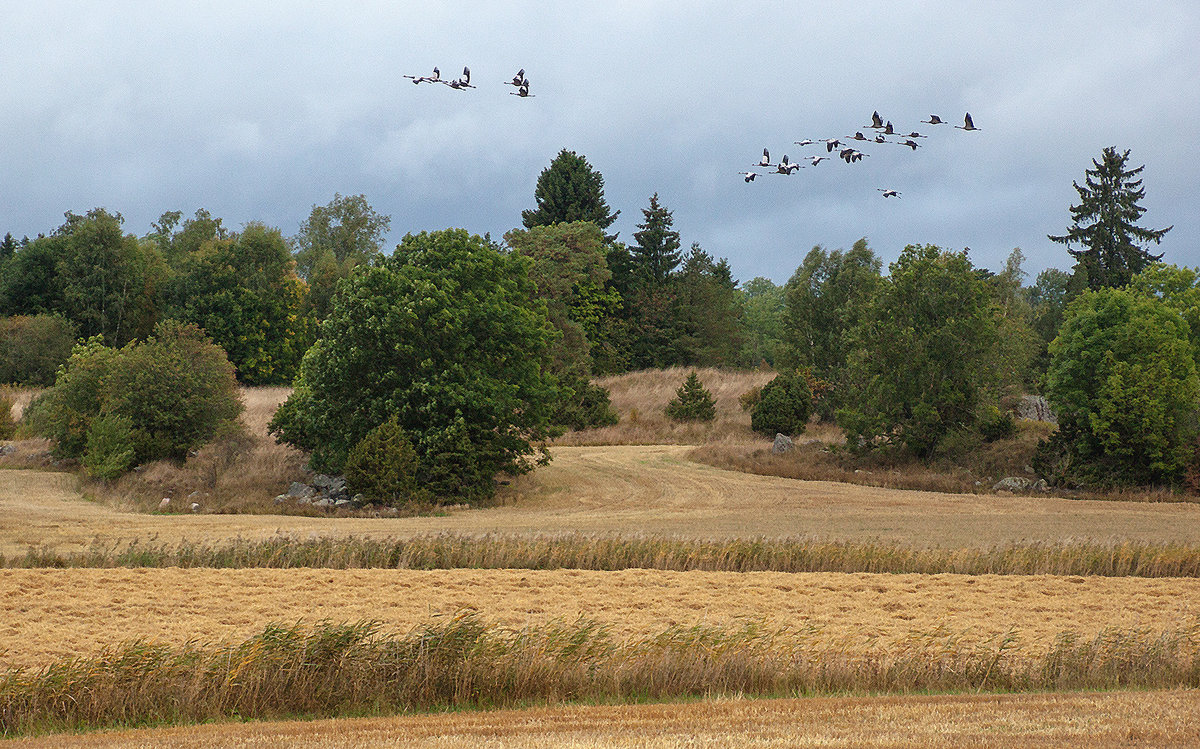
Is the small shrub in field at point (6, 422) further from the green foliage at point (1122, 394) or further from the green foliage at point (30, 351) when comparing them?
the green foliage at point (1122, 394)

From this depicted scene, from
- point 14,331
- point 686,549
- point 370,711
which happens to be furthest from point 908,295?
point 14,331

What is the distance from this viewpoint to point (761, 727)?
10680mm

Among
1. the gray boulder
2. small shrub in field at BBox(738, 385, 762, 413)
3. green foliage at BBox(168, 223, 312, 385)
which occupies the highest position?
green foliage at BBox(168, 223, 312, 385)

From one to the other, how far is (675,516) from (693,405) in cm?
2732

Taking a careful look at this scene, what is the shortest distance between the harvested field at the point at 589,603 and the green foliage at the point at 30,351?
55.2 meters

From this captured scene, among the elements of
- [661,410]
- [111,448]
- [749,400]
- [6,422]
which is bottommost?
[111,448]

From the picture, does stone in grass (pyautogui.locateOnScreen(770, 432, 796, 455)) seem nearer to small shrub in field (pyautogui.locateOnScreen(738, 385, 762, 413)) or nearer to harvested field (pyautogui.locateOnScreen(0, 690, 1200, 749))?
small shrub in field (pyautogui.locateOnScreen(738, 385, 762, 413))

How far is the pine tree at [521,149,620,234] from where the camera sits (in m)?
83.9

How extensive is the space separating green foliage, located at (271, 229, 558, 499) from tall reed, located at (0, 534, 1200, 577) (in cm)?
1175

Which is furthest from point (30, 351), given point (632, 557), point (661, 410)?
point (632, 557)

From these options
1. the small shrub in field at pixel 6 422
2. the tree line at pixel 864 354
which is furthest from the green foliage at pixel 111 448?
the small shrub in field at pixel 6 422

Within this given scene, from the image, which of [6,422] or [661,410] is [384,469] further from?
[661,410]

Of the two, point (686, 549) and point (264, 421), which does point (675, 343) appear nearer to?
point (264, 421)

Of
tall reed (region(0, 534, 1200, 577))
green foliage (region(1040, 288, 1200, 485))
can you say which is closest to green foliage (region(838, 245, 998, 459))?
green foliage (region(1040, 288, 1200, 485))
